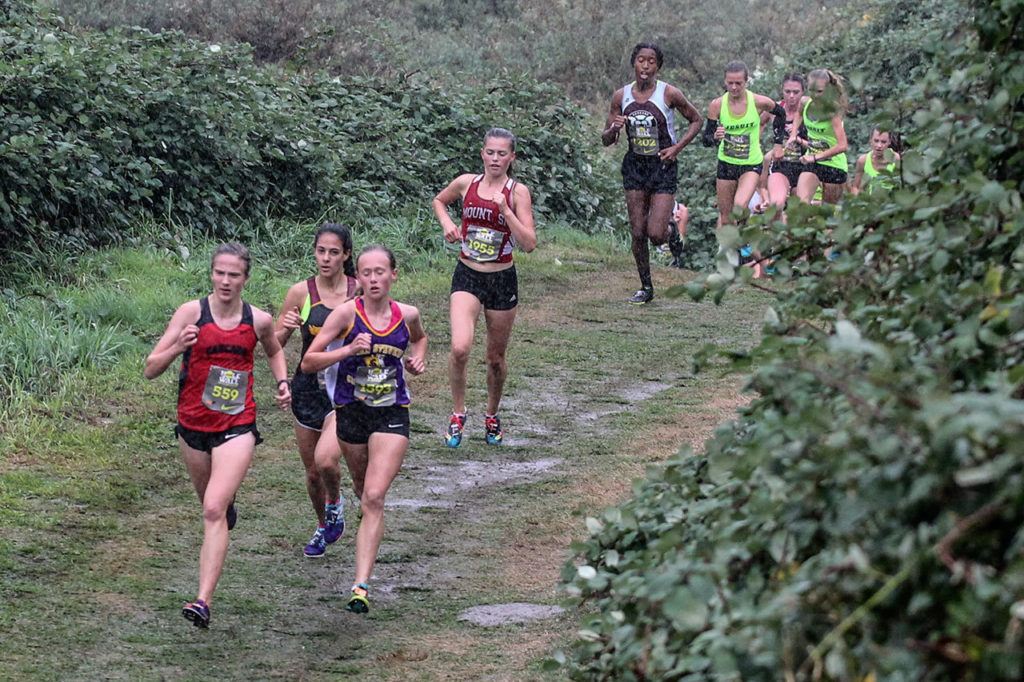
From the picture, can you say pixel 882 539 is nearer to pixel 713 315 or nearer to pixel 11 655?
pixel 11 655

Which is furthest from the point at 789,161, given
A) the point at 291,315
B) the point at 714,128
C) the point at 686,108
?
the point at 291,315

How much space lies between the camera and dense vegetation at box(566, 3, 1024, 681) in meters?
2.43

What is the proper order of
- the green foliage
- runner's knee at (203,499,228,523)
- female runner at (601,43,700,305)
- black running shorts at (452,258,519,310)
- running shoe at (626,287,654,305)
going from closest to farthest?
Result: runner's knee at (203,499,228,523), black running shorts at (452,258,519,310), the green foliage, female runner at (601,43,700,305), running shoe at (626,287,654,305)

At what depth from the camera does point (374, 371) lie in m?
6.92

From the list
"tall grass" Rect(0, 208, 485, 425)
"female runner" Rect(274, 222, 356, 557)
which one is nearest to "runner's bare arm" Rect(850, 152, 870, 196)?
"female runner" Rect(274, 222, 356, 557)

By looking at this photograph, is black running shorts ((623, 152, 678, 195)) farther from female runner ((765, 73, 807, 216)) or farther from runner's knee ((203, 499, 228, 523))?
runner's knee ((203, 499, 228, 523))

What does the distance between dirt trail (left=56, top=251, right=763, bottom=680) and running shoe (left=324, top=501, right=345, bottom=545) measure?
0.29 ft

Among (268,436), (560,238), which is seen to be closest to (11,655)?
(268,436)

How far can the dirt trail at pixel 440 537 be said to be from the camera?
6.31 m

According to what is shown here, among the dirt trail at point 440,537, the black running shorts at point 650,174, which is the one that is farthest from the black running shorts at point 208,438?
the black running shorts at point 650,174

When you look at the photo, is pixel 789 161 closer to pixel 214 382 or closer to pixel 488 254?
pixel 488 254

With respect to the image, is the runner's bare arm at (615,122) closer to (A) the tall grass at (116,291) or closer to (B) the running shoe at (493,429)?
(A) the tall grass at (116,291)

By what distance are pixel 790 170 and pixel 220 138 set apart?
5.27 meters

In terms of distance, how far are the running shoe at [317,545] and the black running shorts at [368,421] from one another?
36.2 inches
